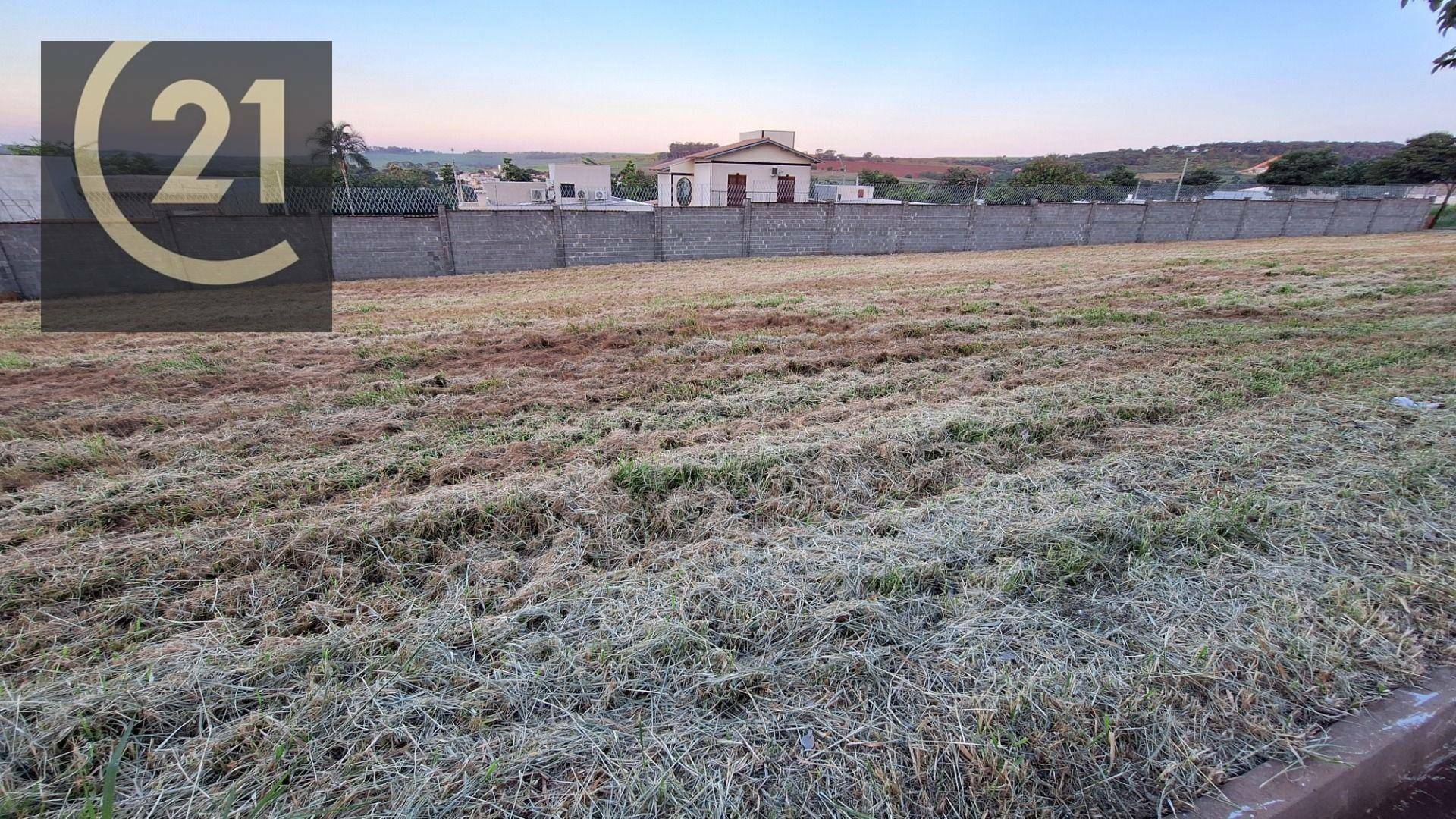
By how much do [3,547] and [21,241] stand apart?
1101cm

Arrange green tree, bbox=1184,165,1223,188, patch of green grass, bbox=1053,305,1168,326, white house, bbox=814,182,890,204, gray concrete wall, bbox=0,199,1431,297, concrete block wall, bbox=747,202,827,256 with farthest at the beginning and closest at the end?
green tree, bbox=1184,165,1223,188 → white house, bbox=814,182,890,204 → concrete block wall, bbox=747,202,827,256 → gray concrete wall, bbox=0,199,1431,297 → patch of green grass, bbox=1053,305,1168,326

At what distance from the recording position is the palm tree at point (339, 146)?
3112 cm

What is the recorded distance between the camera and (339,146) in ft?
108

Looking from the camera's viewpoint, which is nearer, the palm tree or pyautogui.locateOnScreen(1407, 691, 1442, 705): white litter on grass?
pyautogui.locateOnScreen(1407, 691, 1442, 705): white litter on grass

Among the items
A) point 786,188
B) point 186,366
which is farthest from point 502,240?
point 786,188

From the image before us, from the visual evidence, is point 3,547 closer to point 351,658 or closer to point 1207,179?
point 351,658

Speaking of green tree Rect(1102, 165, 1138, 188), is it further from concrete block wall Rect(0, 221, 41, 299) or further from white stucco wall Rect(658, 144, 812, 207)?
concrete block wall Rect(0, 221, 41, 299)

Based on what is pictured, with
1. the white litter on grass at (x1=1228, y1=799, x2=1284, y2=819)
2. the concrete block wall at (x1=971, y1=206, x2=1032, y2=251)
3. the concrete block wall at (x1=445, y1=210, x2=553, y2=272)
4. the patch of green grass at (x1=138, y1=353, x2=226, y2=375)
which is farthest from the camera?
the concrete block wall at (x1=971, y1=206, x2=1032, y2=251)

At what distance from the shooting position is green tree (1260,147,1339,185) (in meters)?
44.0

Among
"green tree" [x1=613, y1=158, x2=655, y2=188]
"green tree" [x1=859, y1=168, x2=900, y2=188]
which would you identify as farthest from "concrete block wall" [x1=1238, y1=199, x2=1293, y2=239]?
"green tree" [x1=613, y1=158, x2=655, y2=188]

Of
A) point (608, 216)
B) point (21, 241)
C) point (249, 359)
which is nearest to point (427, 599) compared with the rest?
point (249, 359)

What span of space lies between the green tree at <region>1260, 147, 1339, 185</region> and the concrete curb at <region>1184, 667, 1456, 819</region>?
59466 millimetres

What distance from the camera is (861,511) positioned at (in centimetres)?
247

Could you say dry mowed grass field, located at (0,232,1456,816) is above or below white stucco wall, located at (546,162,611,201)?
below
